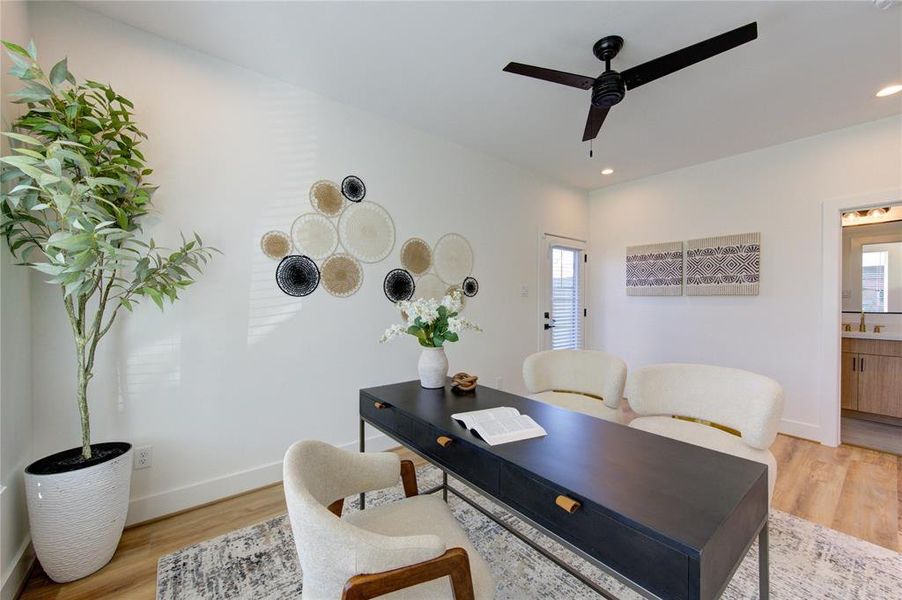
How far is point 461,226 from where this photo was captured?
11.9 feet

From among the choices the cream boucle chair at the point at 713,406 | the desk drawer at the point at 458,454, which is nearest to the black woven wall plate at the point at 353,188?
the desk drawer at the point at 458,454

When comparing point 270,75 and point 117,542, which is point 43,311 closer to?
point 117,542

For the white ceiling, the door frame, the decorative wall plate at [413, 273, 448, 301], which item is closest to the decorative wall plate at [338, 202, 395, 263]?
the decorative wall plate at [413, 273, 448, 301]

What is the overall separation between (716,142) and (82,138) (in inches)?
183

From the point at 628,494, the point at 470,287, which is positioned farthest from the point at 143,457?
the point at 470,287

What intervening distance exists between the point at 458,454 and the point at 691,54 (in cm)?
212

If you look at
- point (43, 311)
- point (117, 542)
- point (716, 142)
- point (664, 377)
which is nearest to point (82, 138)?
point (43, 311)

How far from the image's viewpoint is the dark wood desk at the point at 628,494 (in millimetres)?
803

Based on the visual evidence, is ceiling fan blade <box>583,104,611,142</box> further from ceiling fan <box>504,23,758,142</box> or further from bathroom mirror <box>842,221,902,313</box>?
bathroom mirror <box>842,221,902,313</box>

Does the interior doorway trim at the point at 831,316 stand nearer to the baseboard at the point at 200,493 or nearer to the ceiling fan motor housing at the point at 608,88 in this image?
the ceiling fan motor housing at the point at 608,88

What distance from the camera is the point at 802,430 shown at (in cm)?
340

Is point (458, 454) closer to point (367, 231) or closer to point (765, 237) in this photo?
point (367, 231)

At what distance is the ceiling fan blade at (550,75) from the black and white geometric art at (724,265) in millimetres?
2846

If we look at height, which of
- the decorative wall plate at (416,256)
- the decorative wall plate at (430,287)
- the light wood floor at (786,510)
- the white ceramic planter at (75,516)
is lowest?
the light wood floor at (786,510)
